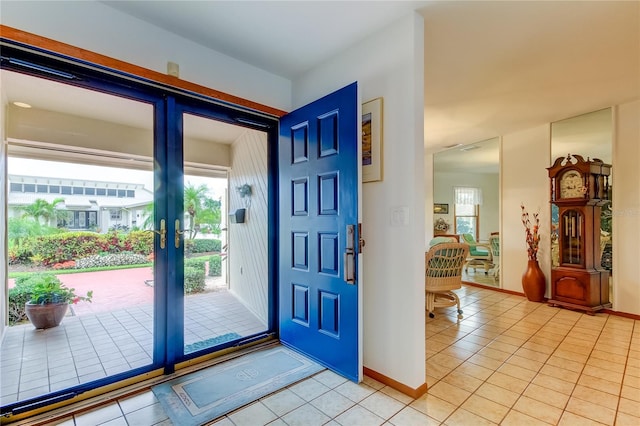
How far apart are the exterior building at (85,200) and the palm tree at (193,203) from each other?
→ 1.08 feet

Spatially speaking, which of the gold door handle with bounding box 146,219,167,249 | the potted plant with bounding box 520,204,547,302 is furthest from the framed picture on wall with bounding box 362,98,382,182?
the potted plant with bounding box 520,204,547,302

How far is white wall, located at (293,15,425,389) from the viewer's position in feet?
6.47

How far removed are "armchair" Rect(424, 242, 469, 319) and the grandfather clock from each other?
1532 millimetres

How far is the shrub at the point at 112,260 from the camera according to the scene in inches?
85.1

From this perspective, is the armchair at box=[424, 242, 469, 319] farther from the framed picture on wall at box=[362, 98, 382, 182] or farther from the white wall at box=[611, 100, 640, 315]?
the white wall at box=[611, 100, 640, 315]

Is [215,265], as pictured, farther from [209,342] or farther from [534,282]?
[534,282]

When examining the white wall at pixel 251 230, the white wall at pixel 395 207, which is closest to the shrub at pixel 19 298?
the white wall at pixel 251 230

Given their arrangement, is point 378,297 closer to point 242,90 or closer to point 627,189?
point 242,90

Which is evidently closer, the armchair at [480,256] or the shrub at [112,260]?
the shrub at [112,260]

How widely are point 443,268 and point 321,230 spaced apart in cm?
182

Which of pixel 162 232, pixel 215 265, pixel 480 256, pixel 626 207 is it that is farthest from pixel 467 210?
pixel 162 232

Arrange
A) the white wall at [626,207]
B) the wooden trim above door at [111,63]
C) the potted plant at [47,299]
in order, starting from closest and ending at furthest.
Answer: the wooden trim above door at [111,63] → the potted plant at [47,299] → the white wall at [626,207]

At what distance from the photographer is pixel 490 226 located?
6086mm

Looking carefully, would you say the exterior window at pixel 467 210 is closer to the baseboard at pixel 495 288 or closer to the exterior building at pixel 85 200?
the baseboard at pixel 495 288
